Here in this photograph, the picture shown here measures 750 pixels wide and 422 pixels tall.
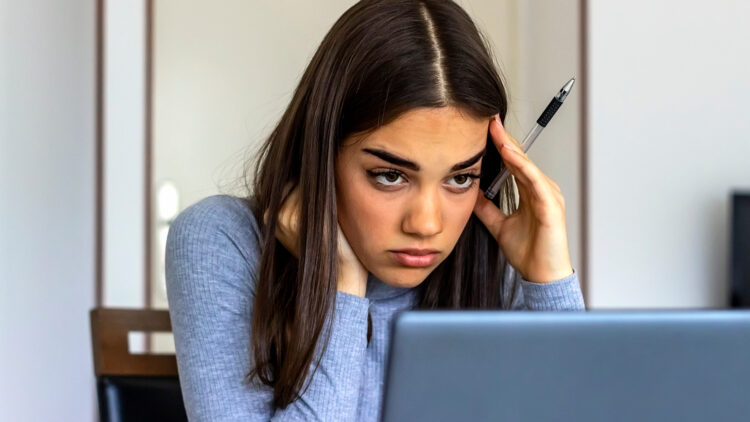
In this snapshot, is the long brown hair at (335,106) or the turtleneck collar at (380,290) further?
the turtleneck collar at (380,290)

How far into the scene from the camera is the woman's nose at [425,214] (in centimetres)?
81

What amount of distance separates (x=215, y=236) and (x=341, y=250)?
146mm

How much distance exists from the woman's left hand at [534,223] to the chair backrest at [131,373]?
0.42 m

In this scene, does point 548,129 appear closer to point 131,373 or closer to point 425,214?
point 131,373

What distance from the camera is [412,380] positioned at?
365 mm

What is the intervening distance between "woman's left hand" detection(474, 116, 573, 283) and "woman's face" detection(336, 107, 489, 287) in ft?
0.25

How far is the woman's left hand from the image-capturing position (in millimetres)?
945

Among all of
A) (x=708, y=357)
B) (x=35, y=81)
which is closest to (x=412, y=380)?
(x=708, y=357)

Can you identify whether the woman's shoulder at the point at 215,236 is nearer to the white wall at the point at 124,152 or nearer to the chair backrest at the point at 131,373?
the chair backrest at the point at 131,373

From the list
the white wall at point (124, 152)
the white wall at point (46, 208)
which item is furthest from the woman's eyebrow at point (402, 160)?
the white wall at point (124, 152)

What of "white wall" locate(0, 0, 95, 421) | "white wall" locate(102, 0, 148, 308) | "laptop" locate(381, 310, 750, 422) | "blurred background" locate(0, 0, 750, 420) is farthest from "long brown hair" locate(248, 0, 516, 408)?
"white wall" locate(102, 0, 148, 308)

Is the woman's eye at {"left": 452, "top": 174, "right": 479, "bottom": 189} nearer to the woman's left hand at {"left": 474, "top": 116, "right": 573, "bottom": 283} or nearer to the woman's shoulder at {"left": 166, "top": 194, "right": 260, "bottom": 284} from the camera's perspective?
the woman's left hand at {"left": 474, "top": 116, "right": 573, "bottom": 283}

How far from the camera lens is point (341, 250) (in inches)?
36.2

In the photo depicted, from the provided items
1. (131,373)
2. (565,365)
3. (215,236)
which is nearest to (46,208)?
(131,373)
